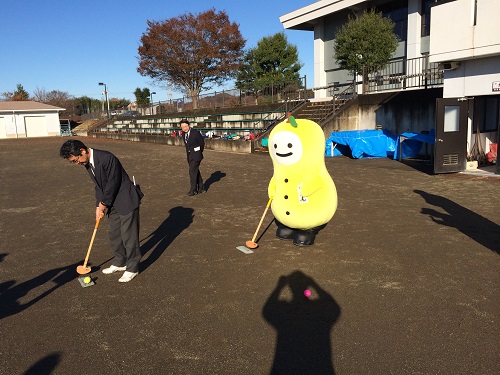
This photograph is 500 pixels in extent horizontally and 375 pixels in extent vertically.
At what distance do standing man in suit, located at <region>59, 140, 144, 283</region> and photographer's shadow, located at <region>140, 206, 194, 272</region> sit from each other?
0.42m

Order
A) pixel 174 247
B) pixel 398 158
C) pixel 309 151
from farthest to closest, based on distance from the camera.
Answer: pixel 398 158, pixel 174 247, pixel 309 151

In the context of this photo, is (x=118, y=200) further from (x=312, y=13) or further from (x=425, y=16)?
(x=312, y=13)

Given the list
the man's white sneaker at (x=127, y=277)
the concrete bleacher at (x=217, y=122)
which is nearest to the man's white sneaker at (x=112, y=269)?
the man's white sneaker at (x=127, y=277)

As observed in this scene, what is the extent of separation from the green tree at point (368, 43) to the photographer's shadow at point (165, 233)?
46.5 feet

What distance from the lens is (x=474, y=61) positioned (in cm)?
1146

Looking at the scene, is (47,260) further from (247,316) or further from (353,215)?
(353,215)

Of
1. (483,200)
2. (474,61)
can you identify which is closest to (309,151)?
(483,200)

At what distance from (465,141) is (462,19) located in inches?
136

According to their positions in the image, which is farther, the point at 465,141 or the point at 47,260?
the point at 465,141

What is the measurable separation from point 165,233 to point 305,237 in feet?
8.37

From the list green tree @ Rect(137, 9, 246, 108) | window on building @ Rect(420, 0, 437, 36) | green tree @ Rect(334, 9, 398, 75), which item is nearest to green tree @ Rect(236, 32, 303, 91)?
green tree @ Rect(137, 9, 246, 108)

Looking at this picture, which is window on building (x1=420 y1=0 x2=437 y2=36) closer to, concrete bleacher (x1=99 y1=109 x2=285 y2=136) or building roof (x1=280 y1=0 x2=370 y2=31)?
building roof (x1=280 y1=0 x2=370 y2=31)

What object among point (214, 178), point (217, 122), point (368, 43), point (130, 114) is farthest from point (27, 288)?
point (130, 114)

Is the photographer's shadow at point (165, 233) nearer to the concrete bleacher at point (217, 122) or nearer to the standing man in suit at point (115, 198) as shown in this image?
the standing man in suit at point (115, 198)
